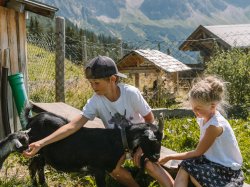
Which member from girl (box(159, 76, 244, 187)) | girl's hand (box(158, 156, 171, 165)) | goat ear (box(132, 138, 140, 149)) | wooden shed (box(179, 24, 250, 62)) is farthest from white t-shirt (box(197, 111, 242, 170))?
wooden shed (box(179, 24, 250, 62))

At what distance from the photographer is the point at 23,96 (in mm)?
6598

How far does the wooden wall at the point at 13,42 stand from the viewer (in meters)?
6.65

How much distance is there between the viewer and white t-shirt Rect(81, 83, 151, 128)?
4.52 m

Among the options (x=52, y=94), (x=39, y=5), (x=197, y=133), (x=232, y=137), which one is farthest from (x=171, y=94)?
(x=232, y=137)

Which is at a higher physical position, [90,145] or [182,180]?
[90,145]

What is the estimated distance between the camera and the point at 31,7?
6.89 metres

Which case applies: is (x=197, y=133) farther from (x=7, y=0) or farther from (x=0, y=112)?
(x=7, y=0)

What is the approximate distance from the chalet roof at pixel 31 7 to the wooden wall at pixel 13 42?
0.54ft

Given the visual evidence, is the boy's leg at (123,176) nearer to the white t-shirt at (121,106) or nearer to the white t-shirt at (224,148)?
the white t-shirt at (121,106)

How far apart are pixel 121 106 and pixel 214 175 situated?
1.23 meters

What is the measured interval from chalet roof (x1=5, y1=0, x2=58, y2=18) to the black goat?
2.55 metres

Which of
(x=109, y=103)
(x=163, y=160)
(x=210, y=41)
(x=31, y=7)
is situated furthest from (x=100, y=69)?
(x=210, y=41)

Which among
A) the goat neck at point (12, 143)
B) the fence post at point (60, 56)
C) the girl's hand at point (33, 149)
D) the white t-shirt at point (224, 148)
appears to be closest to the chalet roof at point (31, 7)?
the fence post at point (60, 56)

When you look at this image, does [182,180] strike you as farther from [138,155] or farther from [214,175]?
[138,155]
